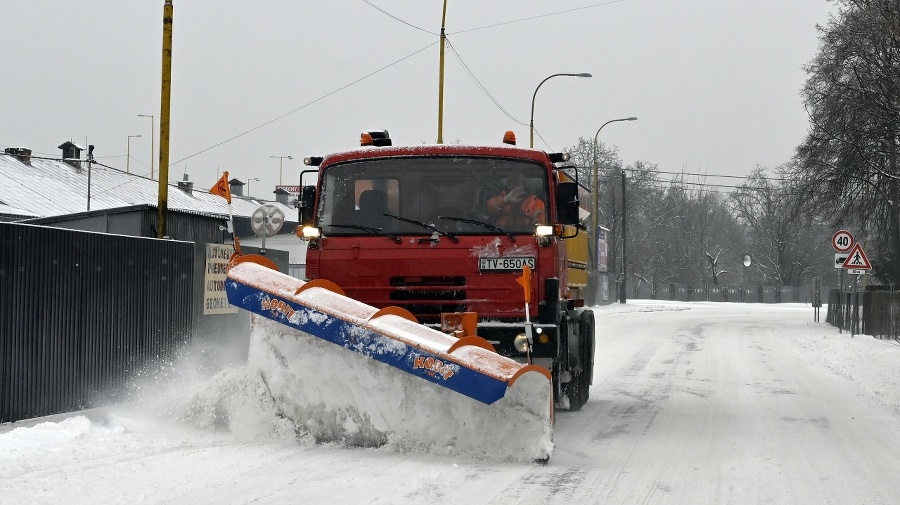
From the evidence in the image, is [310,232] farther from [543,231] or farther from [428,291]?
[543,231]

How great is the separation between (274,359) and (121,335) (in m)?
4.54

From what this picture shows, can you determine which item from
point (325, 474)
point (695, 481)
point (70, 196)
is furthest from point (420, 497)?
point (70, 196)

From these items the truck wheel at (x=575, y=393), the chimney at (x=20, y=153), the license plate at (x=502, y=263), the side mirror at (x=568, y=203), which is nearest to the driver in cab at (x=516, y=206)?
the side mirror at (x=568, y=203)

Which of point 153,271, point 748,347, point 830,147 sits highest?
point 830,147

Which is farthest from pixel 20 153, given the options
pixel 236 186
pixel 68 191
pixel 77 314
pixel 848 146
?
pixel 77 314

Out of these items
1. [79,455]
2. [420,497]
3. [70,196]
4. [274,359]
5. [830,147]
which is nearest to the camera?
[420,497]

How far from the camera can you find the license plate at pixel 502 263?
8.47 m

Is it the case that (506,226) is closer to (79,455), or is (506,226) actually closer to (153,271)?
(79,455)

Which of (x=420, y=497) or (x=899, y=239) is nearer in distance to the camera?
(x=420, y=497)

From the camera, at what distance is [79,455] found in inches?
288

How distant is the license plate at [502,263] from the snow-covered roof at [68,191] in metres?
31.1

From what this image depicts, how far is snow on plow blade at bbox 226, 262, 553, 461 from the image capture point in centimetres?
700

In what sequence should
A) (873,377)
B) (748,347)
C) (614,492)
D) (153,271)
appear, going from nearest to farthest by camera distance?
(614,492), (153,271), (873,377), (748,347)

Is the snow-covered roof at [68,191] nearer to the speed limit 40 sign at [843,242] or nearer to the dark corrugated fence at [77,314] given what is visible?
the speed limit 40 sign at [843,242]
